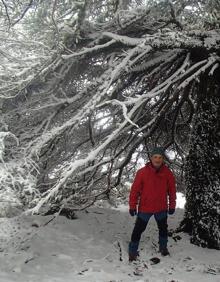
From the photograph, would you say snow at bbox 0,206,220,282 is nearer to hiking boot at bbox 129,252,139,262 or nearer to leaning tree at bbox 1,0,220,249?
hiking boot at bbox 129,252,139,262

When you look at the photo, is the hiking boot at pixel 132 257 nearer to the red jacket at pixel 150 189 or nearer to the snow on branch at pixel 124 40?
the red jacket at pixel 150 189

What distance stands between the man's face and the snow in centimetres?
151

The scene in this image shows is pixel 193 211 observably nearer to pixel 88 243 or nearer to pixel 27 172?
pixel 88 243

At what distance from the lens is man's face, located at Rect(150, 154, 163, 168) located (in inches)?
284

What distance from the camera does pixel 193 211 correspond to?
8016 millimetres

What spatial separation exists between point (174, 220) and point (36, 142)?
4430 millimetres

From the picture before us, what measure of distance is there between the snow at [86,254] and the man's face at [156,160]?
1512 mm

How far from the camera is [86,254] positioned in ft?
23.9

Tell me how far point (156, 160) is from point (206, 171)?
1103 millimetres

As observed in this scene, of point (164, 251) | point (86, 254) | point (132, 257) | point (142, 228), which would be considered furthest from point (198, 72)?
point (86, 254)

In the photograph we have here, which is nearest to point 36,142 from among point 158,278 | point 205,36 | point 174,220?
point 158,278

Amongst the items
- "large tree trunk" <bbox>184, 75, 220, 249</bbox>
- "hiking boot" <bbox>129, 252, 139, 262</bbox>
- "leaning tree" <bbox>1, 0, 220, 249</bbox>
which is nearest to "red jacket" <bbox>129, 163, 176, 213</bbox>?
"leaning tree" <bbox>1, 0, 220, 249</bbox>

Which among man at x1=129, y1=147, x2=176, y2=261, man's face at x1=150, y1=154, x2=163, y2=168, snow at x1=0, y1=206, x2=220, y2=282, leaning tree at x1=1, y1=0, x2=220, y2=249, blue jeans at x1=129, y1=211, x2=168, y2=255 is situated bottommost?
snow at x1=0, y1=206, x2=220, y2=282

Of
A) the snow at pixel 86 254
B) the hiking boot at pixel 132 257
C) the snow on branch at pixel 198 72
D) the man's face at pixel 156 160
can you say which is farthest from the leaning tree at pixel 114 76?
the hiking boot at pixel 132 257
